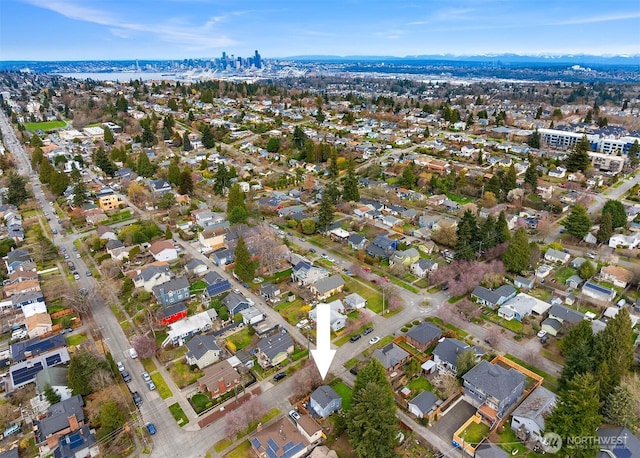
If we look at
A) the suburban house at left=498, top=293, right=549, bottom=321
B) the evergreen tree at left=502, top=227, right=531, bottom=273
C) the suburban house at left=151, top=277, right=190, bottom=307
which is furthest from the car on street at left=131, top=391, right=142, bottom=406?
the evergreen tree at left=502, top=227, right=531, bottom=273

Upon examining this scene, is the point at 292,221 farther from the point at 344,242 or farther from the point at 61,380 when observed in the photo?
the point at 61,380

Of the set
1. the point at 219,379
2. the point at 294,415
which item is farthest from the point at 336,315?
the point at 219,379

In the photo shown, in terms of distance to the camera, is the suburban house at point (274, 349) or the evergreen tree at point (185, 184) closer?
the suburban house at point (274, 349)

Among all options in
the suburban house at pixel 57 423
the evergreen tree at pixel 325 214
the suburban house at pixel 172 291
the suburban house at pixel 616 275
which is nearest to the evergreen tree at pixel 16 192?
the suburban house at pixel 172 291

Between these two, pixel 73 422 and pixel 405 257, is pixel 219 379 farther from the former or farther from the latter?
pixel 405 257

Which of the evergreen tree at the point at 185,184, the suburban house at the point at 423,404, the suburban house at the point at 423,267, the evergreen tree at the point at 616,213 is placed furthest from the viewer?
the evergreen tree at the point at 185,184

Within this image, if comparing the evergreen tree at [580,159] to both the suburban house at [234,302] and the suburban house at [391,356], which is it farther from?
the suburban house at [234,302]
